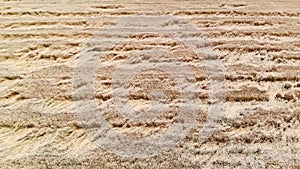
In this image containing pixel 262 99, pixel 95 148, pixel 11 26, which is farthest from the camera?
pixel 11 26

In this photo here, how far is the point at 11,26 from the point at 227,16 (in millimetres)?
767

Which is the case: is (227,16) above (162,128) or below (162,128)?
above

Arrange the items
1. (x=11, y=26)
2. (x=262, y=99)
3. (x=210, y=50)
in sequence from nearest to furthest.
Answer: (x=262, y=99) → (x=210, y=50) → (x=11, y=26)

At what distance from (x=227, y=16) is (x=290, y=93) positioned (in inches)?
16.1

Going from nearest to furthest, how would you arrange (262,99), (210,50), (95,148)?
(95,148), (262,99), (210,50)

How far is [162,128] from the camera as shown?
3.02 feet

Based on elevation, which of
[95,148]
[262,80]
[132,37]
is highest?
[132,37]

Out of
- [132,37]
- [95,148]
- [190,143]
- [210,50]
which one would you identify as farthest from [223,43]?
[95,148]

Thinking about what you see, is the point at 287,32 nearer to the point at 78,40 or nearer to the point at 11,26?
the point at 78,40

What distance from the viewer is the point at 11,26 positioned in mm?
1236

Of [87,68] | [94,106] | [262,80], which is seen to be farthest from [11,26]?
[262,80]

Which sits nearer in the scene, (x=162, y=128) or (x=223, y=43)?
(x=162, y=128)

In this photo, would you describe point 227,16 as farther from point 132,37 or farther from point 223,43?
point 132,37

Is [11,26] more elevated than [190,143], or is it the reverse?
[11,26]
